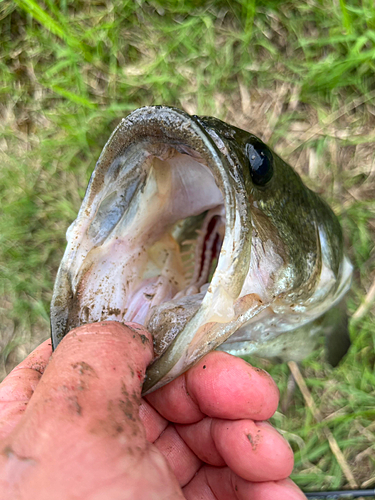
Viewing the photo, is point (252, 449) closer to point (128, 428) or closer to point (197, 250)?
point (128, 428)

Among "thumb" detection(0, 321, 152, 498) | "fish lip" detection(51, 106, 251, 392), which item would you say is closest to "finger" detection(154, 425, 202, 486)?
"fish lip" detection(51, 106, 251, 392)

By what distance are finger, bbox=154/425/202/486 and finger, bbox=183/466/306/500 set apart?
0.04 m

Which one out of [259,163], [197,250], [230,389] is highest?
[259,163]

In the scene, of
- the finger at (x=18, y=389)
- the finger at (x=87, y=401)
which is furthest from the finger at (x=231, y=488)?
the finger at (x=18, y=389)

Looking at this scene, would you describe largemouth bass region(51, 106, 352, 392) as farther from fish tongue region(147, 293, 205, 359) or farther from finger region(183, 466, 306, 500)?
finger region(183, 466, 306, 500)

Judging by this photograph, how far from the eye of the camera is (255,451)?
1.32 m

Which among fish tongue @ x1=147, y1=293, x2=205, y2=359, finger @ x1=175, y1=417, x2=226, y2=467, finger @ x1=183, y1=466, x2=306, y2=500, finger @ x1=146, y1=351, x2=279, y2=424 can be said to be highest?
fish tongue @ x1=147, y1=293, x2=205, y2=359

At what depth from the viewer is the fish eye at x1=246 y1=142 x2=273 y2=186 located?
1.35 meters

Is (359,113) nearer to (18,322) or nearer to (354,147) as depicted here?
(354,147)

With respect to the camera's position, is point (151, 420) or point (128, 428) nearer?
point (128, 428)

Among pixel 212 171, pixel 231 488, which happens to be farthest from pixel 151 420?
pixel 212 171

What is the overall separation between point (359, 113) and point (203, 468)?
97.8 inches

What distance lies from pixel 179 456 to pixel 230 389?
51cm

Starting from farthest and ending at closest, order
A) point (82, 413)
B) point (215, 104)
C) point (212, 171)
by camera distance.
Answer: point (215, 104) < point (212, 171) < point (82, 413)
